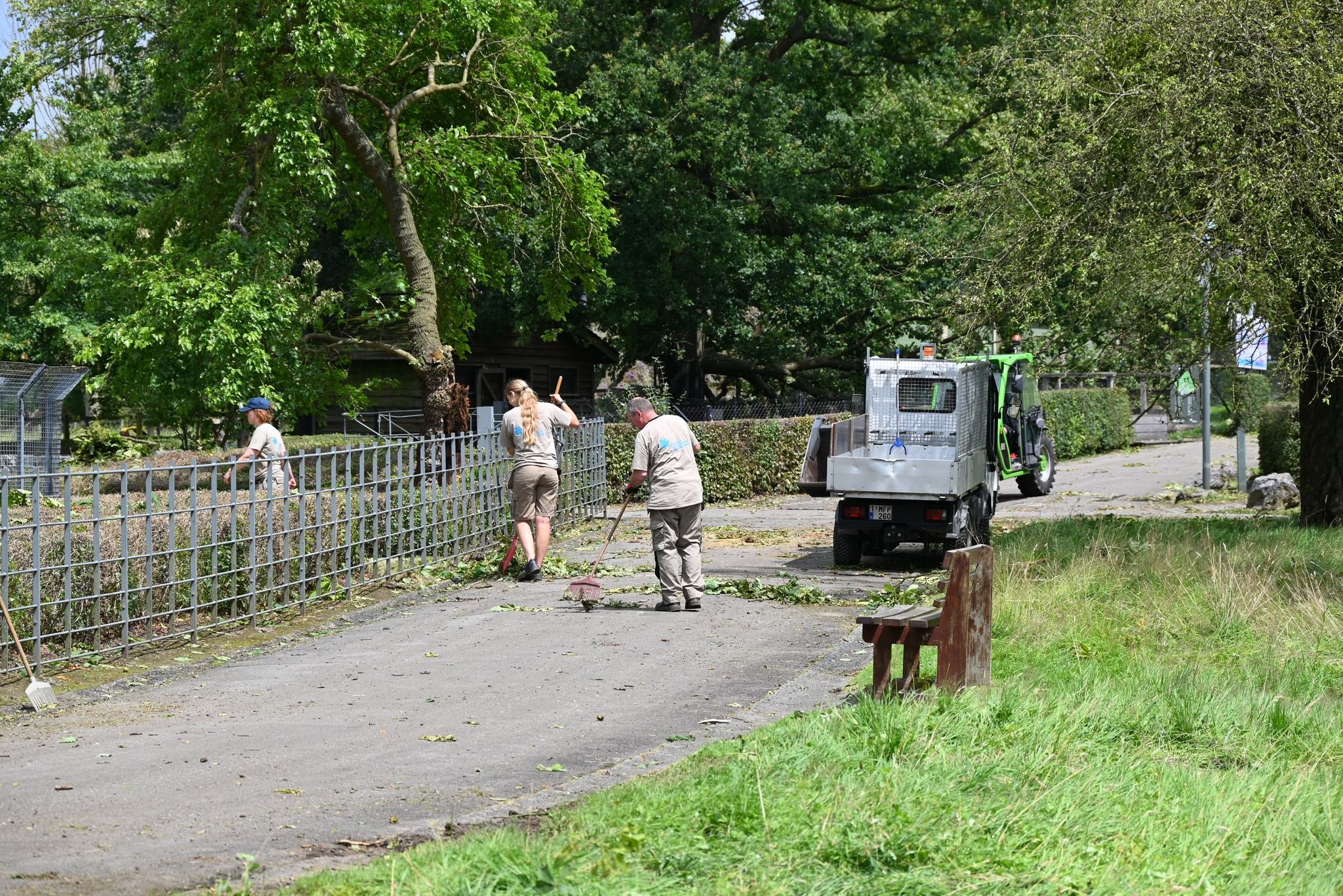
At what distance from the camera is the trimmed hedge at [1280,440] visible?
85.3 ft

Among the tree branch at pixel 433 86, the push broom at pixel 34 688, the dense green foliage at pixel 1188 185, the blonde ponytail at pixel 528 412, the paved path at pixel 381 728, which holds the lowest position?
the paved path at pixel 381 728

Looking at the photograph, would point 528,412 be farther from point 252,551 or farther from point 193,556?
point 193,556

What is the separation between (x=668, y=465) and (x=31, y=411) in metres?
15.3

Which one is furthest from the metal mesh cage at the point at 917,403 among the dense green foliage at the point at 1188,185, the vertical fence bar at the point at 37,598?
the vertical fence bar at the point at 37,598

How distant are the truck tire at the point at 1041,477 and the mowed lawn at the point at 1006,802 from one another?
54.9 ft

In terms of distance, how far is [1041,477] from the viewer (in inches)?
1029

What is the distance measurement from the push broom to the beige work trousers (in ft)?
16.2

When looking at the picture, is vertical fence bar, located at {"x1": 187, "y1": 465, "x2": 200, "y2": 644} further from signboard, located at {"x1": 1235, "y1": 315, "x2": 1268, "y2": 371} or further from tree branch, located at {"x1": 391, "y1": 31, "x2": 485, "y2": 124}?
signboard, located at {"x1": 1235, "y1": 315, "x2": 1268, "y2": 371}

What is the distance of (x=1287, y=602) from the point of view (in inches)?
414

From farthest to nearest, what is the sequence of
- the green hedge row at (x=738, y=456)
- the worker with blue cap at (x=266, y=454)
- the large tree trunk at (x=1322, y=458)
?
the green hedge row at (x=738, y=456) < the large tree trunk at (x=1322, y=458) < the worker with blue cap at (x=266, y=454)

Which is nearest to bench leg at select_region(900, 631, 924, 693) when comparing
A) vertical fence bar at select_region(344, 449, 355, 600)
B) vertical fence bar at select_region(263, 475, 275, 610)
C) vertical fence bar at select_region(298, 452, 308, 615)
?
vertical fence bar at select_region(263, 475, 275, 610)

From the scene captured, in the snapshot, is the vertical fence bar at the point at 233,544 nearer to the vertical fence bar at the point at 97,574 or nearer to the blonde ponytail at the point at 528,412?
the vertical fence bar at the point at 97,574

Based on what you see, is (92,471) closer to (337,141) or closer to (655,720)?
(655,720)

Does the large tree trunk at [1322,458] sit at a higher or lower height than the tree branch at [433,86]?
lower
